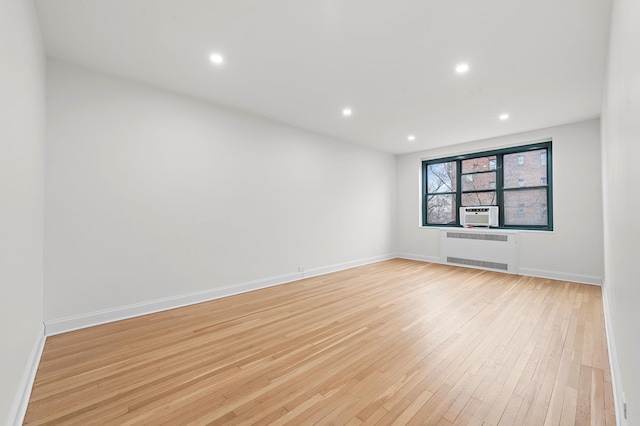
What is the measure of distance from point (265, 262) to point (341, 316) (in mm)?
1722

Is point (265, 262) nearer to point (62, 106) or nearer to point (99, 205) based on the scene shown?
point (99, 205)

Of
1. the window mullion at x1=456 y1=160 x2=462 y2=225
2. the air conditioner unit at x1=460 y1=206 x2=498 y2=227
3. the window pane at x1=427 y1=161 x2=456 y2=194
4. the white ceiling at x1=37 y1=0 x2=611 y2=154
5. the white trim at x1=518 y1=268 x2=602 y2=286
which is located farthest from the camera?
the window pane at x1=427 y1=161 x2=456 y2=194

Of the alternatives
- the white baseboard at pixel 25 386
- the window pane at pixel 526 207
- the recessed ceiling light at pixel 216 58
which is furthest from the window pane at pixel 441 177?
the white baseboard at pixel 25 386

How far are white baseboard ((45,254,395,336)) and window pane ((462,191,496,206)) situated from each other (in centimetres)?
406

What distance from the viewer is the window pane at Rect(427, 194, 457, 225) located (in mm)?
6500

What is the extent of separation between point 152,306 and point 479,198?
632cm

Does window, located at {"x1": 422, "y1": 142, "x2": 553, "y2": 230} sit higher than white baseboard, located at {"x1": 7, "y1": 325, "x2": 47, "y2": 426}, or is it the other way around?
window, located at {"x1": 422, "y1": 142, "x2": 553, "y2": 230}

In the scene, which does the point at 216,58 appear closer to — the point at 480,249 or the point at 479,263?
the point at 480,249

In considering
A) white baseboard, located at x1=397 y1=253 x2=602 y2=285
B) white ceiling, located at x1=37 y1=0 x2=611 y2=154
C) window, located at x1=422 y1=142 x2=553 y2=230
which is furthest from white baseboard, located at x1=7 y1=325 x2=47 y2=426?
window, located at x1=422 y1=142 x2=553 y2=230

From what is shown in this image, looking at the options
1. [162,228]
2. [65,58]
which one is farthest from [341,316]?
[65,58]

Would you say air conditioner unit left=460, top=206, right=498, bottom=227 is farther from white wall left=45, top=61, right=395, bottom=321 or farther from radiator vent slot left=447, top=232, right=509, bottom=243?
white wall left=45, top=61, right=395, bottom=321

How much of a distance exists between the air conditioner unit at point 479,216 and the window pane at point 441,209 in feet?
1.27

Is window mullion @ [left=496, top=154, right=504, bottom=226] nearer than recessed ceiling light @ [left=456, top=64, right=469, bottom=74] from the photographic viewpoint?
No

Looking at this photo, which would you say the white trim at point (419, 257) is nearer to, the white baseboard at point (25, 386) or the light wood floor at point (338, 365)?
the light wood floor at point (338, 365)
